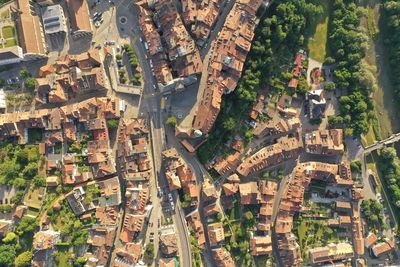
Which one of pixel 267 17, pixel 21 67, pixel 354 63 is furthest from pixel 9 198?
pixel 354 63

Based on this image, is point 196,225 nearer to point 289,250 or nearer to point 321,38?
point 289,250

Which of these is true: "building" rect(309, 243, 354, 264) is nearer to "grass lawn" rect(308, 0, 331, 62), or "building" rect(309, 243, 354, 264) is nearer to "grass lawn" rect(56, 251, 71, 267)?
"grass lawn" rect(308, 0, 331, 62)

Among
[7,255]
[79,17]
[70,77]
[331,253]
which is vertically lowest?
[331,253]

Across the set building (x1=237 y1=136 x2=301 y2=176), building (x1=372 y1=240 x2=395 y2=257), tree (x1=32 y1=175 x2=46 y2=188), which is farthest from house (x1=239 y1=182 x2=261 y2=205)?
tree (x1=32 y1=175 x2=46 y2=188)

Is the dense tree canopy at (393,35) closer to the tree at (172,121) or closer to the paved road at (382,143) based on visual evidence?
the paved road at (382,143)

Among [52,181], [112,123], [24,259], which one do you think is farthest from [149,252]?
[112,123]

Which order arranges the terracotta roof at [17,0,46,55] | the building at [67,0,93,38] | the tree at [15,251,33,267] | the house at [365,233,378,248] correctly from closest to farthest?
the tree at [15,251,33,267]
the terracotta roof at [17,0,46,55]
the building at [67,0,93,38]
the house at [365,233,378,248]
